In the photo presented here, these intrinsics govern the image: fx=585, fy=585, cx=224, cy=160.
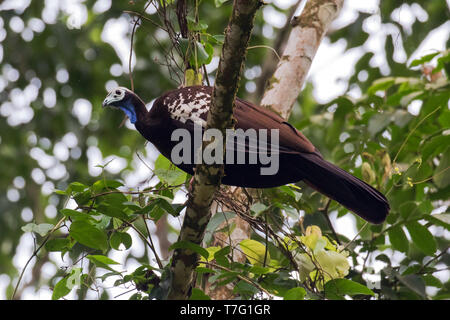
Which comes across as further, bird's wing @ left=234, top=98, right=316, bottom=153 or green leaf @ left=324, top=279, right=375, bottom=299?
bird's wing @ left=234, top=98, right=316, bottom=153

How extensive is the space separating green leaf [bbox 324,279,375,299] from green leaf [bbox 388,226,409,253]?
0.98 meters

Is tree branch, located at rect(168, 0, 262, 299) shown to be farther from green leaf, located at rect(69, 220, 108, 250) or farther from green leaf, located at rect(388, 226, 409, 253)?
green leaf, located at rect(388, 226, 409, 253)

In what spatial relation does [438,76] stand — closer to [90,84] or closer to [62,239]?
[62,239]

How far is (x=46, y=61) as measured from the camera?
6.65 m

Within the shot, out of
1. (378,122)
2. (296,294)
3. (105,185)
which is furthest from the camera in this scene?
(378,122)

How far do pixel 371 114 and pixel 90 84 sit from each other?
366cm

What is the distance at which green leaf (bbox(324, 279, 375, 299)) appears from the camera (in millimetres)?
2650

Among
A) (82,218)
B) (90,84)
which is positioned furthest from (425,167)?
(90,84)

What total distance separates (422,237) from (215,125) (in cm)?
164

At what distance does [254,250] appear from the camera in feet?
9.77

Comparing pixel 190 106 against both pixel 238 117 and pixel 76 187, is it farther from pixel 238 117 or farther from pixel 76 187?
pixel 76 187

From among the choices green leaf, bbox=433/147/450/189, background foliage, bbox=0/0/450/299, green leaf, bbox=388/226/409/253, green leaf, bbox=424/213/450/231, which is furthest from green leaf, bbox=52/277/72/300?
green leaf, bbox=433/147/450/189

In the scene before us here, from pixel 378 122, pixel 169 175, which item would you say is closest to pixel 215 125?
pixel 169 175

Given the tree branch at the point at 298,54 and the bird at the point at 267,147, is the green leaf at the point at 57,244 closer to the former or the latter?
the bird at the point at 267,147
